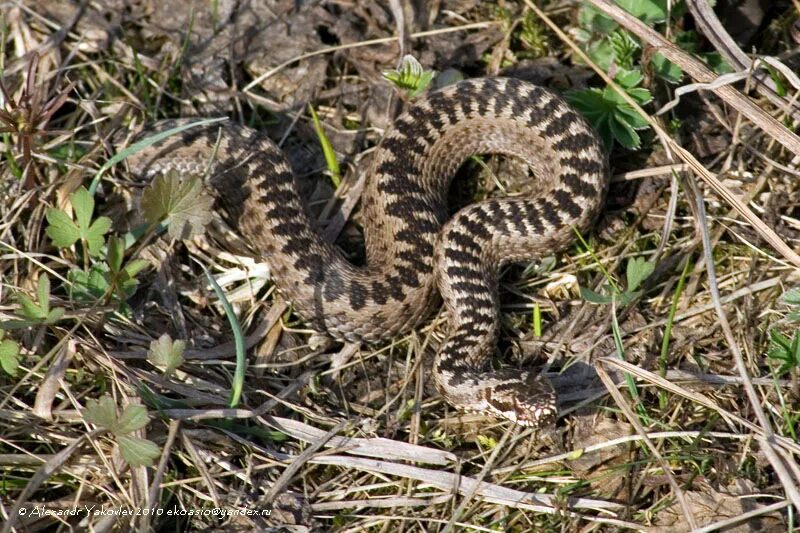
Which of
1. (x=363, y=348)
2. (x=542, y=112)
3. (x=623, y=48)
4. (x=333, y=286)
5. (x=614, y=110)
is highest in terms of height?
(x=623, y=48)

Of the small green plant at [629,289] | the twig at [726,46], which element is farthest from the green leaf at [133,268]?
the twig at [726,46]

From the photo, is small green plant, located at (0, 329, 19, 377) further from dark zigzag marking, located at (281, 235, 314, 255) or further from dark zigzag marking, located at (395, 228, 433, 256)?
dark zigzag marking, located at (395, 228, 433, 256)

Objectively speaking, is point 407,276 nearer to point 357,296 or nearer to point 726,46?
point 357,296

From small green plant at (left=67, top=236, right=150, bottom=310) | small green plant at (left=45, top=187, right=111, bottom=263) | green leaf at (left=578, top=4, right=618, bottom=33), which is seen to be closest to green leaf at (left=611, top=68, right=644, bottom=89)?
green leaf at (left=578, top=4, right=618, bottom=33)

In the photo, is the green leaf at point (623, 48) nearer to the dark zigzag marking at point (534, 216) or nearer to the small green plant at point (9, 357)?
the dark zigzag marking at point (534, 216)

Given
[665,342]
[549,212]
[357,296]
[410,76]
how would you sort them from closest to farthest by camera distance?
[665,342] < [357,296] < [549,212] < [410,76]

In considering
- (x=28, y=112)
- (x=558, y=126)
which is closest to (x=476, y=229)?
(x=558, y=126)
